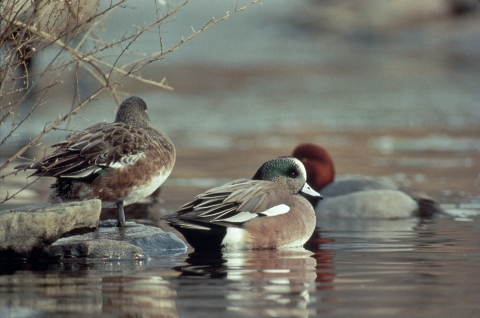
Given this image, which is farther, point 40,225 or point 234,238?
point 234,238

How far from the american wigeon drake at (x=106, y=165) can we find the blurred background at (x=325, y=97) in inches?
23.0

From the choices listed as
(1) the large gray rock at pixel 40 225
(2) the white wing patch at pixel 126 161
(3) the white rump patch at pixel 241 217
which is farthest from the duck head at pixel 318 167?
(1) the large gray rock at pixel 40 225

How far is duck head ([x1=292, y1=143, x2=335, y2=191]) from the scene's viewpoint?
11016mm

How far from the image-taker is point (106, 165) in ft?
23.9

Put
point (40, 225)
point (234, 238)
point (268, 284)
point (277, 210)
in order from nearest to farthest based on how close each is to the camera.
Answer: point (268, 284) < point (40, 225) < point (234, 238) < point (277, 210)

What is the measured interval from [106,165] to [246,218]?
3.98ft

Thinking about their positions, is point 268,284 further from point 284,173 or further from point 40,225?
point 284,173

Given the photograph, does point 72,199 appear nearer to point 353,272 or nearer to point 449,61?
point 353,272

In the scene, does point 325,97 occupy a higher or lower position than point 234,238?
higher

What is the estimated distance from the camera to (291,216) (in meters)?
7.54

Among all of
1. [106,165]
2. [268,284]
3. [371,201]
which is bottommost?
[268,284]

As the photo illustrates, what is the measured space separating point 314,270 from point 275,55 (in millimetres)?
30979

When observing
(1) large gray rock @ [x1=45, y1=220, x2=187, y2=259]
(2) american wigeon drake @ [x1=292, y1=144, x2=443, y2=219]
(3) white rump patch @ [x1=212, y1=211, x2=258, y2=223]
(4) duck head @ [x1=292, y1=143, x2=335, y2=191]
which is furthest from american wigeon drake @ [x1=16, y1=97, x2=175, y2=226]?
(4) duck head @ [x1=292, y1=143, x2=335, y2=191]

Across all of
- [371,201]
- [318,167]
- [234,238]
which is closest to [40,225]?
[234,238]
